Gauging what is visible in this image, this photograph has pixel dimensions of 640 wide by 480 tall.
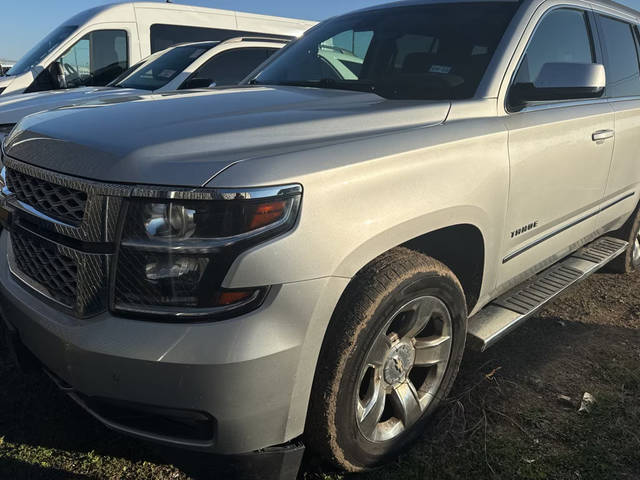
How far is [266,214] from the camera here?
1568mm

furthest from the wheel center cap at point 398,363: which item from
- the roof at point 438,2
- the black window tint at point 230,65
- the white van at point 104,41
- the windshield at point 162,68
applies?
the white van at point 104,41

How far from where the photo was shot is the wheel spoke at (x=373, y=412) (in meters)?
2.04

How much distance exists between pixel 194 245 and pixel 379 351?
0.84m

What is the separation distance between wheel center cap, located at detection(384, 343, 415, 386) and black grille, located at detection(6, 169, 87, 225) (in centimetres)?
121

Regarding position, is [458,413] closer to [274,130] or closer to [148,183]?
[274,130]

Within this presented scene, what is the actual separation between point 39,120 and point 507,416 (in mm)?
2360

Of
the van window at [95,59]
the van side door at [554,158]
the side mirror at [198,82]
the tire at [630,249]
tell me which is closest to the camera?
the van side door at [554,158]

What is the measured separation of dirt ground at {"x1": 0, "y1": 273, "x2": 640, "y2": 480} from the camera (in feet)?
7.01

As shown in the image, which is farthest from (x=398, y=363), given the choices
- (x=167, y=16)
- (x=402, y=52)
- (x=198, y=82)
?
(x=167, y=16)

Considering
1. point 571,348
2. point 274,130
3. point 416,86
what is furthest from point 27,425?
point 571,348

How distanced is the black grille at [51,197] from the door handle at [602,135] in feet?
8.50

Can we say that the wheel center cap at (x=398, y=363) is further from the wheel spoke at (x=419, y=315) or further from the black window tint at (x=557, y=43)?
the black window tint at (x=557, y=43)

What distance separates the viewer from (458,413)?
2492 mm

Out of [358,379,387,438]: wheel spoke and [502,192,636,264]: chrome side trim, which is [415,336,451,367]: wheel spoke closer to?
[358,379,387,438]: wheel spoke
